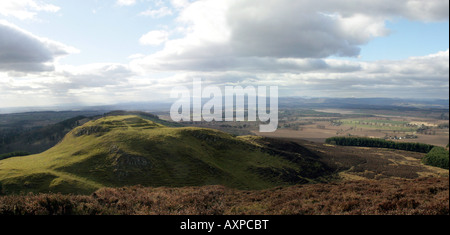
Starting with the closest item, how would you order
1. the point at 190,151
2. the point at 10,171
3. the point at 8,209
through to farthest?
the point at 8,209
the point at 10,171
the point at 190,151

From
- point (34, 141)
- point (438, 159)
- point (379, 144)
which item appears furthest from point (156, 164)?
point (34, 141)

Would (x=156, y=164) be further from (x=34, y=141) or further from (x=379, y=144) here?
(x=34, y=141)

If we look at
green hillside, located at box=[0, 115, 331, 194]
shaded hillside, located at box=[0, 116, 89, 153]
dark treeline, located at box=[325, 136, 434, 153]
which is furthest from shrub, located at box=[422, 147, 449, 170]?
shaded hillside, located at box=[0, 116, 89, 153]

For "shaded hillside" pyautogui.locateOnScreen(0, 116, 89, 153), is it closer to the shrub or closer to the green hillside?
the green hillside
